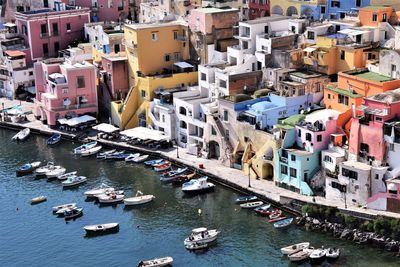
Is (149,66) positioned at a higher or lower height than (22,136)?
higher

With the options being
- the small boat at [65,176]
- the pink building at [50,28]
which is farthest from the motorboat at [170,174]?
the pink building at [50,28]

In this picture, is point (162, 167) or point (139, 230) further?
point (162, 167)

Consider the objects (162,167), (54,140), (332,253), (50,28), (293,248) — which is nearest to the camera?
(332,253)

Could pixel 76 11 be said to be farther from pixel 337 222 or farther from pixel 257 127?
pixel 337 222

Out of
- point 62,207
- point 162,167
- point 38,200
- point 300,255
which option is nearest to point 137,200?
point 62,207

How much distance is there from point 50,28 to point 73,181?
27.1 meters

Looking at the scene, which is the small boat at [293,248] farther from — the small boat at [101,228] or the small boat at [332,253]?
the small boat at [101,228]

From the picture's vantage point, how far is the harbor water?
46.8 metres

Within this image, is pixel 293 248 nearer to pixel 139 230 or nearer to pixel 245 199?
pixel 245 199

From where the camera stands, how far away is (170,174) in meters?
58.0

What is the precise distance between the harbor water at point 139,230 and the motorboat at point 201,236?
0.54m

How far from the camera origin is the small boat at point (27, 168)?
60719 mm

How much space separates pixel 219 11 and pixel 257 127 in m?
15.4

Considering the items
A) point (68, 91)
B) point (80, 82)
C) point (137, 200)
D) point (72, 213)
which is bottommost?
→ point (72, 213)
